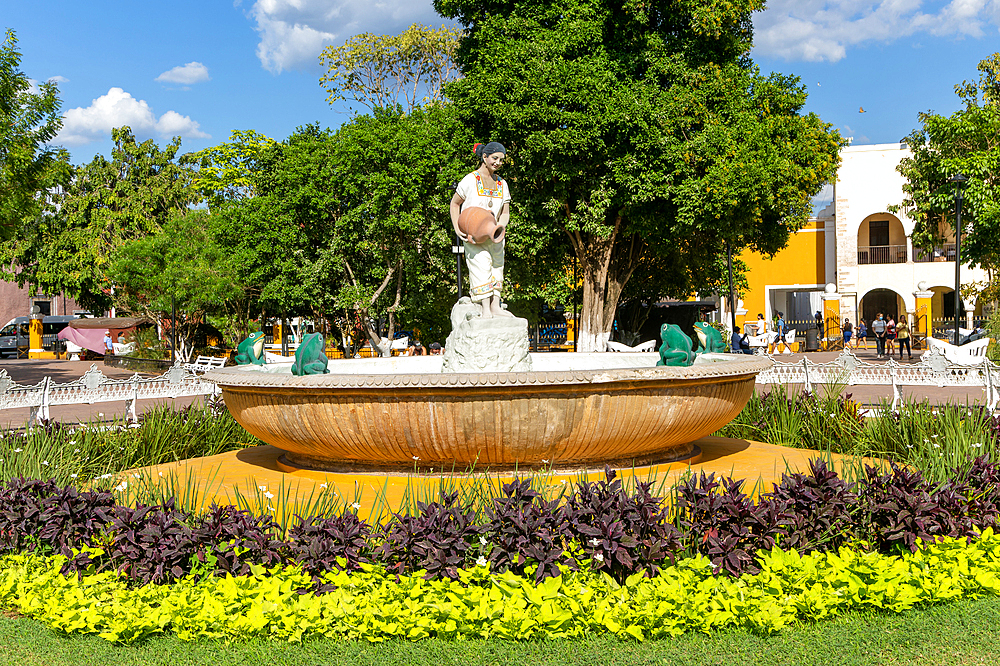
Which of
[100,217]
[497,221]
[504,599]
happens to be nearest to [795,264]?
[100,217]

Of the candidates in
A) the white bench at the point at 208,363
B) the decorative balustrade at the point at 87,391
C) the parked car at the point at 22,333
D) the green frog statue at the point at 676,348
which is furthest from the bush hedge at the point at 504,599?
the parked car at the point at 22,333

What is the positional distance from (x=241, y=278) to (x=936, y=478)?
75.6 ft

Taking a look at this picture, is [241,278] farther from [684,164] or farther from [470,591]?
[470,591]

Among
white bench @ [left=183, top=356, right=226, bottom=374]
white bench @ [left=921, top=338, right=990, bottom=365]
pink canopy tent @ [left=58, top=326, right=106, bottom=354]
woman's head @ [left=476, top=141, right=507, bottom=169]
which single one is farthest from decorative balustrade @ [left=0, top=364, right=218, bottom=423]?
pink canopy tent @ [left=58, top=326, right=106, bottom=354]

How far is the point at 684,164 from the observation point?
19547 mm

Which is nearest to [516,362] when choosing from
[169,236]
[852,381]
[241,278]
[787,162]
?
[852,381]

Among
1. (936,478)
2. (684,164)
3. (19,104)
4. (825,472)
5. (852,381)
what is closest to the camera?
→ (825,472)

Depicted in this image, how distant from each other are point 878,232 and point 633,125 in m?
25.2

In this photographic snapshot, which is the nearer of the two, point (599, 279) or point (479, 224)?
point (479, 224)

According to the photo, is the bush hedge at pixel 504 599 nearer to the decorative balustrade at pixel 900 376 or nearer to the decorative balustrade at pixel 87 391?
the decorative balustrade at pixel 87 391

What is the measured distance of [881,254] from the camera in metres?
39.2

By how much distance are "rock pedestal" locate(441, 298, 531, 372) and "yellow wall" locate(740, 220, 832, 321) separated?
35098mm

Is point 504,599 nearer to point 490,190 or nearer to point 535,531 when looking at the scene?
point 535,531

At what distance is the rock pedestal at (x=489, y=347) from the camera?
24.0ft
